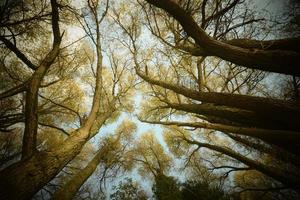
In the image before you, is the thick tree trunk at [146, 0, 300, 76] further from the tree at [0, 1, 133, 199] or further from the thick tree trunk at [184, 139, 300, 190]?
the thick tree trunk at [184, 139, 300, 190]

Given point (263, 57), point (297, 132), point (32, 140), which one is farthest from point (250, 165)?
point (32, 140)

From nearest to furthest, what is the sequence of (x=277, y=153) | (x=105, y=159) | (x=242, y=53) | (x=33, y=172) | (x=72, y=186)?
(x=33, y=172) → (x=242, y=53) → (x=277, y=153) → (x=72, y=186) → (x=105, y=159)

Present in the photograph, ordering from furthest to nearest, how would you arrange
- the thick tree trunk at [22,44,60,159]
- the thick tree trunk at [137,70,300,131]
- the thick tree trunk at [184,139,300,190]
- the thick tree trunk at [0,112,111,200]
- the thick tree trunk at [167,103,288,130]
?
the thick tree trunk at [184,139,300,190]
the thick tree trunk at [167,103,288,130]
the thick tree trunk at [137,70,300,131]
the thick tree trunk at [22,44,60,159]
the thick tree trunk at [0,112,111,200]

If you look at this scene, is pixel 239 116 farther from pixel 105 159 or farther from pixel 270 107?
pixel 105 159

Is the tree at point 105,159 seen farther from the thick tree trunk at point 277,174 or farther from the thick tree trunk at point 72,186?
the thick tree trunk at point 277,174

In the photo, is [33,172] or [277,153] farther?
[277,153]

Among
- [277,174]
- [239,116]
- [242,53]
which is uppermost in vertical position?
[242,53]

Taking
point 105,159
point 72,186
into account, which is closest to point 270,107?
point 72,186

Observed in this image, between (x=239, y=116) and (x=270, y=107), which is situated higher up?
(x=239, y=116)

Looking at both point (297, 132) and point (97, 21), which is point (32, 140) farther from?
point (97, 21)

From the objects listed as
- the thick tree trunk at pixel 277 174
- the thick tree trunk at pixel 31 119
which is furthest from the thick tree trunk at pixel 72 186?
the thick tree trunk at pixel 277 174

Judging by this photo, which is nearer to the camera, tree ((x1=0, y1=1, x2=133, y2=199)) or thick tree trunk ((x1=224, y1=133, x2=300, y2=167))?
tree ((x1=0, y1=1, x2=133, y2=199))

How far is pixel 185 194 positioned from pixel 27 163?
463 inches

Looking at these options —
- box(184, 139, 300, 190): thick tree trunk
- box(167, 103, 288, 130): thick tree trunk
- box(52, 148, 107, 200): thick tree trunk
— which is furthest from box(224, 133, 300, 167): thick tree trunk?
box(52, 148, 107, 200): thick tree trunk
